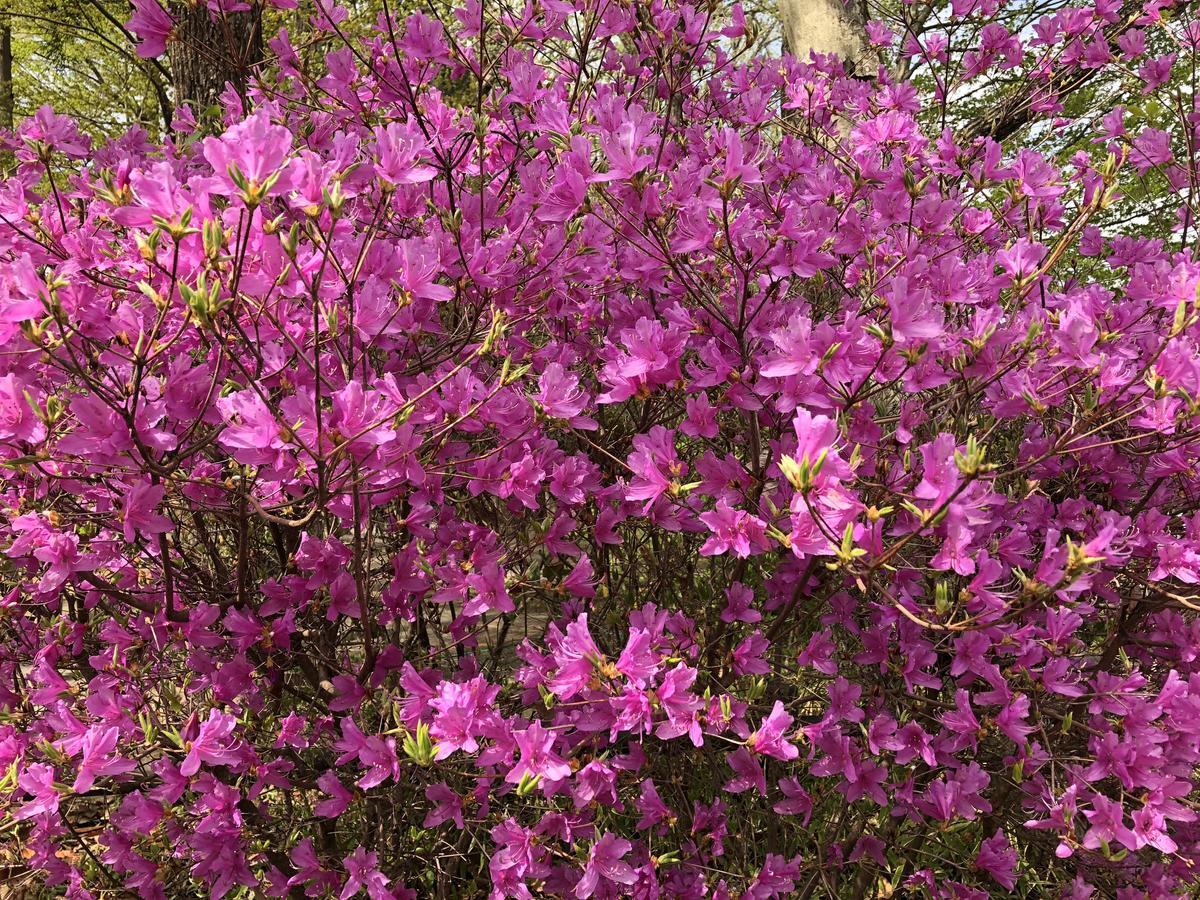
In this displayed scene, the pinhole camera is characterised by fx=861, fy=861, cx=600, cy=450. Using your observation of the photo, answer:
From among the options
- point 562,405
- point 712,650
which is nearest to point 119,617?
point 562,405

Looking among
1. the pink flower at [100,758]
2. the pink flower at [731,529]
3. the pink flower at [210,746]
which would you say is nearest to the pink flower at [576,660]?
the pink flower at [731,529]

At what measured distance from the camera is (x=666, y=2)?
2.60 meters

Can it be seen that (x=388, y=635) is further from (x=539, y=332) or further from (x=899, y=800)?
(x=899, y=800)

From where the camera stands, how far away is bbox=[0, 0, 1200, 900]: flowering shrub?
1.62 metres

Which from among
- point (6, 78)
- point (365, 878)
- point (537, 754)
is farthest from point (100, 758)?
point (6, 78)

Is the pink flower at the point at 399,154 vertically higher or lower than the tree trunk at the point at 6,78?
lower

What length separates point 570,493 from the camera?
200 centimetres

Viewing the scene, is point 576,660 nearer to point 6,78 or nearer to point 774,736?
point 774,736

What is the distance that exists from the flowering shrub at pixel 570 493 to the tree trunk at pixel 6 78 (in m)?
8.26

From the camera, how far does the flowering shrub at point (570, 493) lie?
1.62 meters

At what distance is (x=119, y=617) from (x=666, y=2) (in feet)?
7.66

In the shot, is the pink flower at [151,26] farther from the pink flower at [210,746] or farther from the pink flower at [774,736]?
the pink flower at [774,736]

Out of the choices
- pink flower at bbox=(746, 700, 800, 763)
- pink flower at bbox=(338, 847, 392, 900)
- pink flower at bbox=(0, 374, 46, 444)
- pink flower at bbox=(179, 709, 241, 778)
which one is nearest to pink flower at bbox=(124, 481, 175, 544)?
pink flower at bbox=(0, 374, 46, 444)

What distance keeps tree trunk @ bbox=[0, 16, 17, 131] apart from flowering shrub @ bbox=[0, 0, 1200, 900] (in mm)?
8257
